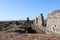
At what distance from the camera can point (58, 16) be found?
13039 mm

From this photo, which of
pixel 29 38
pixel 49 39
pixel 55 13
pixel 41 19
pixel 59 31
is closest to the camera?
pixel 49 39

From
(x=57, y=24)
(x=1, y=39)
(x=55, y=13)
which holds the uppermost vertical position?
(x=55, y=13)

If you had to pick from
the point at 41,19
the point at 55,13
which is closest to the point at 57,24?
the point at 55,13

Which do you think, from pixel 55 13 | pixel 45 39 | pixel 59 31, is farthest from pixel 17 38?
pixel 55 13

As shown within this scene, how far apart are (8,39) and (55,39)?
9.90 feet

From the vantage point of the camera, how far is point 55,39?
8.27 metres

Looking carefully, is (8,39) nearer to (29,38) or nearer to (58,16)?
(29,38)

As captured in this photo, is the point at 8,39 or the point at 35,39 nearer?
the point at 35,39

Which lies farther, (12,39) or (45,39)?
(12,39)

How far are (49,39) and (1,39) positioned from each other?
3195 mm

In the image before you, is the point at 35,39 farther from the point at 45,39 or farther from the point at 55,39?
the point at 55,39

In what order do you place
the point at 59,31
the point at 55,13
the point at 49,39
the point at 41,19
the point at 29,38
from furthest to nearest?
the point at 41,19, the point at 55,13, the point at 59,31, the point at 29,38, the point at 49,39

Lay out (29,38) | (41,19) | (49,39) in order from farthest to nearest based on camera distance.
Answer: (41,19) → (29,38) → (49,39)

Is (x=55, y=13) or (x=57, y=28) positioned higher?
(x=55, y=13)
